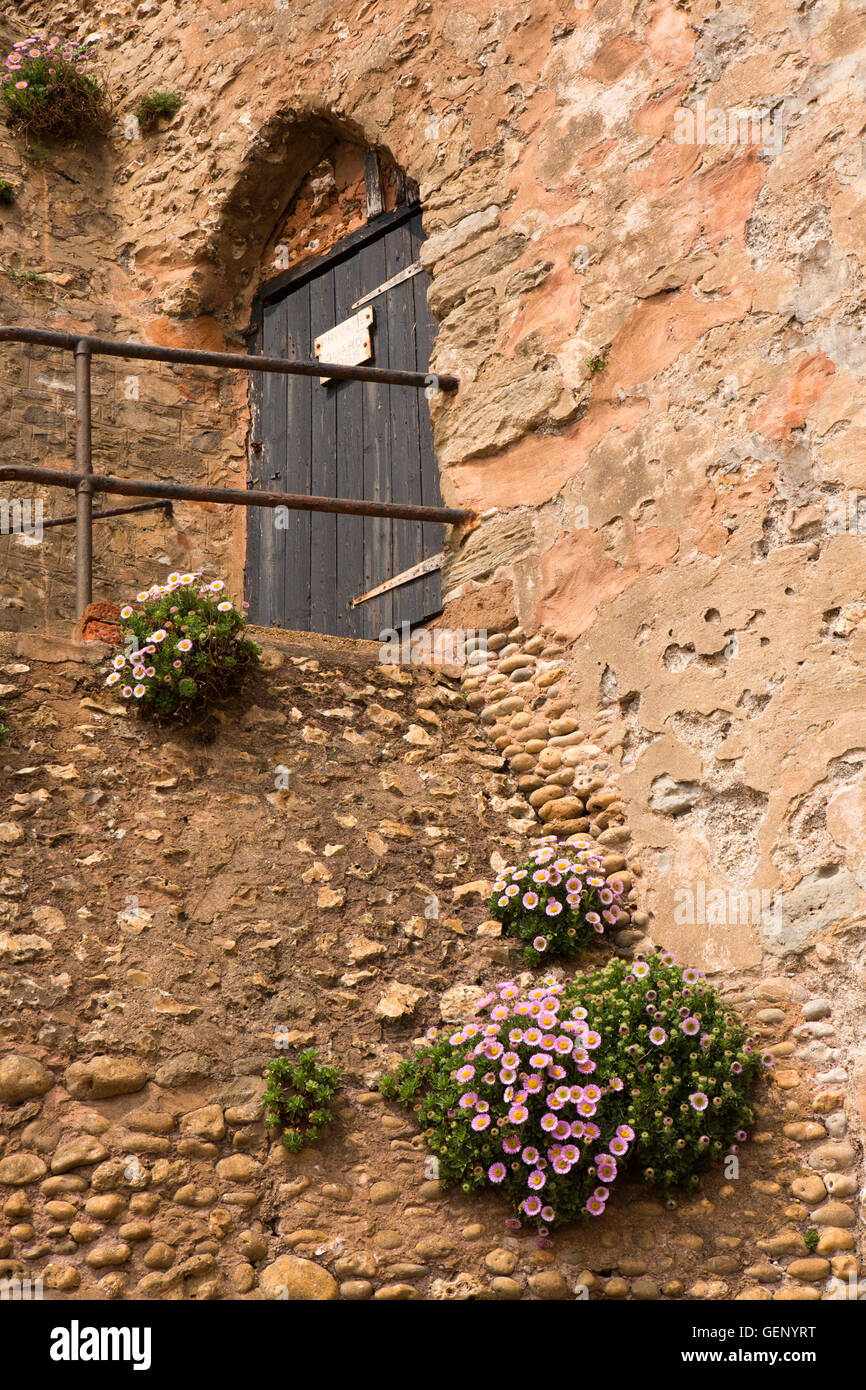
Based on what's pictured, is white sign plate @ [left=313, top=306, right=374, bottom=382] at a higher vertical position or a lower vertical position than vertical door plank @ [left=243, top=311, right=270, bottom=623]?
higher

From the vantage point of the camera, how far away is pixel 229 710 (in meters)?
4.29

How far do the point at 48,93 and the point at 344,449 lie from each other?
9.45 ft

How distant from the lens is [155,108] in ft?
23.3

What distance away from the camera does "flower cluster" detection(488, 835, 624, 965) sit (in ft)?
12.4

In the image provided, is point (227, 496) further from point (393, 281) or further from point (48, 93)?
point (48, 93)

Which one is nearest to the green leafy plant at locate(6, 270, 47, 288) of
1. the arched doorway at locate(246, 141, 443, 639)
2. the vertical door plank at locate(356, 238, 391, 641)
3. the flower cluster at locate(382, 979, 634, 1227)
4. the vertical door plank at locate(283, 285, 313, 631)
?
the arched doorway at locate(246, 141, 443, 639)

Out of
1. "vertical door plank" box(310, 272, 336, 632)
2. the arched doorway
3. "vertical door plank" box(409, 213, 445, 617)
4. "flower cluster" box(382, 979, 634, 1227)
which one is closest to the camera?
"flower cluster" box(382, 979, 634, 1227)

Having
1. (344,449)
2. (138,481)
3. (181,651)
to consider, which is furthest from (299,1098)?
(344,449)

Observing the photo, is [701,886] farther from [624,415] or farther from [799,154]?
[799,154]

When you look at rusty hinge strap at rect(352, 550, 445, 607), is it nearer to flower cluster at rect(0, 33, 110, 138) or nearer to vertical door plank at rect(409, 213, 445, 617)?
vertical door plank at rect(409, 213, 445, 617)

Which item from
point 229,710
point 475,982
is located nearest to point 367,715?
point 229,710

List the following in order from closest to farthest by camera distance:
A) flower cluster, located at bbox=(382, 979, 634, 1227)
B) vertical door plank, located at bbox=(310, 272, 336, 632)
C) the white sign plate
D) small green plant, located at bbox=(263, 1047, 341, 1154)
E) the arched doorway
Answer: flower cluster, located at bbox=(382, 979, 634, 1227) → small green plant, located at bbox=(263, 1047, 341, 1154) → the arched doorway → vertical door plank, located at bbox=(310, 272, 336, 632) → the white sign plate

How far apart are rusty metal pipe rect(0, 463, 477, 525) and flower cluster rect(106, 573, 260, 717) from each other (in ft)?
1.05

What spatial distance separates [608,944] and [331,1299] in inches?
56.7
